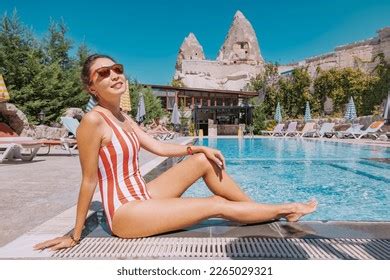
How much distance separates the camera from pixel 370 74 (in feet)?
108

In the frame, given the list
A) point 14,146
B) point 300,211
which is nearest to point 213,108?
point 14,146

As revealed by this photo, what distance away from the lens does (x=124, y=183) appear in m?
2.19

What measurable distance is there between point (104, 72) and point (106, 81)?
0.06 m

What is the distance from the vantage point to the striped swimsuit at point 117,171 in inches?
83.9

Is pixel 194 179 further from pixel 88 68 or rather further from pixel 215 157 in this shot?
pixel 88 68

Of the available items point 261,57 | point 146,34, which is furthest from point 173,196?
point 261,57

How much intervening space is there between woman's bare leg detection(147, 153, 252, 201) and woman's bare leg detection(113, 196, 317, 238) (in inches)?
2.8

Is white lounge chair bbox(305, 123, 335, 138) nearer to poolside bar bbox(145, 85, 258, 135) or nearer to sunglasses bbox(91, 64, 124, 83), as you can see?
poolside bar bbox(145, 85, 258, 135)

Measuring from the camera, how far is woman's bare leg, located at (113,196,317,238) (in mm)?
2107

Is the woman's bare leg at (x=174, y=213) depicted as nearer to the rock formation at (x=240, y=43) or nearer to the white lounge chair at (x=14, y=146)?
the white lounge chair at (x=14, y=146)

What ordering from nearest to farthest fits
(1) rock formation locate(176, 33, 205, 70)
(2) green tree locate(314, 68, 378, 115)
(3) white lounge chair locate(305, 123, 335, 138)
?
(3) white lounge chair locate(305, 123, 335, 138) < (2) green tree locate(314, 68, 378, 115) < (1) rock formation locate(176, 33, 205, 70)

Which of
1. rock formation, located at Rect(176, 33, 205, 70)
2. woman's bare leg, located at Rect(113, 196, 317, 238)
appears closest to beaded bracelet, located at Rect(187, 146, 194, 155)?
woman's bare leg, located at Rect(113, 196, 317, 238)

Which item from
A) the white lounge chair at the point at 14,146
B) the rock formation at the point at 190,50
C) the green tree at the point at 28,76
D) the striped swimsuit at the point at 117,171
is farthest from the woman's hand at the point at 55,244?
the rock formation at the point at 190,50
